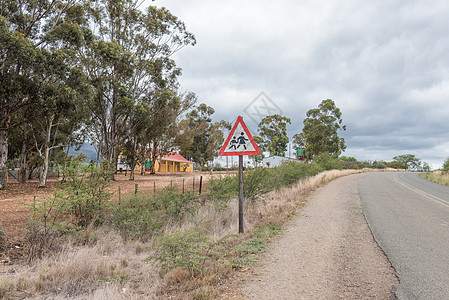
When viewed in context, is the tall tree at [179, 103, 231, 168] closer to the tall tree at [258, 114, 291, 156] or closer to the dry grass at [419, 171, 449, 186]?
the tall tree at [258, 114, 291, 156]

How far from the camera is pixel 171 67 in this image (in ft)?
91.5

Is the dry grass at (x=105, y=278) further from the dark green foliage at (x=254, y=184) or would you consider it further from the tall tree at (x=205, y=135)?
the tall tree at (x=205, y=135)

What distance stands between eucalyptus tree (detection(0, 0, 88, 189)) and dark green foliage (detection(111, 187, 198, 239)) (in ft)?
34.2

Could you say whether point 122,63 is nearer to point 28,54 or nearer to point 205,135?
point 28,54

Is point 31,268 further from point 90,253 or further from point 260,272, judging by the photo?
point 260,272

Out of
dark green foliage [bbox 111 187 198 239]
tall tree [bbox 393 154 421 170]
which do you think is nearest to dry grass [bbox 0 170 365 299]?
dark green foliage [bbox 111 187 198 239]

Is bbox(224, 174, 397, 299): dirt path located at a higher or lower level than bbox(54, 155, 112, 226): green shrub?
lower

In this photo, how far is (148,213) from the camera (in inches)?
290

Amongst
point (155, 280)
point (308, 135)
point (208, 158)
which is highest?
point (308, 135)

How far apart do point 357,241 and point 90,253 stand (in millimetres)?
5565

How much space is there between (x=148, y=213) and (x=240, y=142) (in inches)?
126

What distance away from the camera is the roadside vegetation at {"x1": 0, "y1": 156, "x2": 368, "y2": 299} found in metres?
3.93

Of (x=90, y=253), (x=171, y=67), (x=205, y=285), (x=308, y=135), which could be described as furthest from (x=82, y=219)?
(x=308, y=135)

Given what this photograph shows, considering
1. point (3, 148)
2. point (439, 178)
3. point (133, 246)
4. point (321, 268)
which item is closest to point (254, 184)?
point (133, 246)
